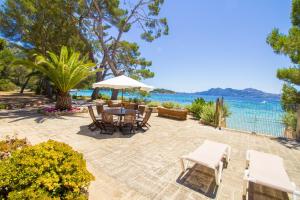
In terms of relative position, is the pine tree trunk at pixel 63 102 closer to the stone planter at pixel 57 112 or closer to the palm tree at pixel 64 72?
the palm tree at pixel 64 72

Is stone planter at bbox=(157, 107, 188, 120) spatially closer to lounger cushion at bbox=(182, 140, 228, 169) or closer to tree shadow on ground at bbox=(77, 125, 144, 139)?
tree shadow on ground at bbox=(77, 125, 144, 139)

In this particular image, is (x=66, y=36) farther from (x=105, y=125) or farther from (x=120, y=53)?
(x=105, y=125)

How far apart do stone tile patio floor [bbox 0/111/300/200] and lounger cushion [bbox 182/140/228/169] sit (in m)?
0.53

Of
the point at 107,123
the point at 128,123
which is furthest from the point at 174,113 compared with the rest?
the point at 107,123

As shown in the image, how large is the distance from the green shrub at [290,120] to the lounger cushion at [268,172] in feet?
21.9

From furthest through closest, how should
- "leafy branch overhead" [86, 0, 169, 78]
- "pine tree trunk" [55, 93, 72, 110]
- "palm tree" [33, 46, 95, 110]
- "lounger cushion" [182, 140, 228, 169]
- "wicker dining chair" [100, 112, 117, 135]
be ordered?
"leafy branch overhead" [86, 0, 169, 78] < "pine tree trunk" [55, 93, 72, 110] < "palm tree" [33, 46, 95, 110] < "wicker dining chair" [100, 112, 117, 135] < "lounger cushion" [182, 140, 228, 169]

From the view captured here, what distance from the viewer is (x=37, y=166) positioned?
2424 mm

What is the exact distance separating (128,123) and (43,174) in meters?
5.23

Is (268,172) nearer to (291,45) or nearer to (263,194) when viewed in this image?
(263,194)

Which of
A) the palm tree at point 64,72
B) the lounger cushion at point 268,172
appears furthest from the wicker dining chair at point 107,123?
the palm tree at point 64,72

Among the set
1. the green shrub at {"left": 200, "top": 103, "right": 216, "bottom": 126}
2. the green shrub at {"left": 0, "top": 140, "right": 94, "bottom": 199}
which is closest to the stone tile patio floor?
the green shrub at {"left": 0, "top": 140, "right": 94, "bottom": 199}

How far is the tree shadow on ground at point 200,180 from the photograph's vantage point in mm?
3590

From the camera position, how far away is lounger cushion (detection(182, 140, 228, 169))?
3.83 m

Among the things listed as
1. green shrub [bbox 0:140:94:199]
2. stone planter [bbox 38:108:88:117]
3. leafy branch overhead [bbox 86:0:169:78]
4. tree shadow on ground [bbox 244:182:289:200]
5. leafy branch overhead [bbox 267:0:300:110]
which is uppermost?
leafy branch overhead [bbox 86:0:169:78]
